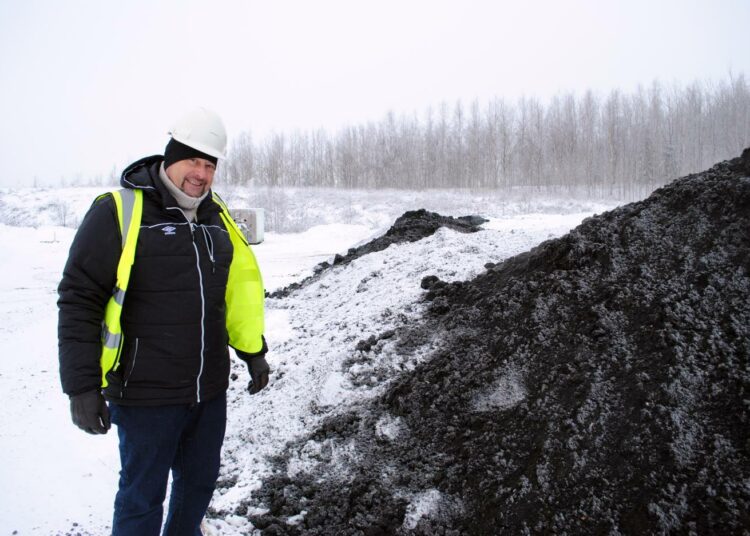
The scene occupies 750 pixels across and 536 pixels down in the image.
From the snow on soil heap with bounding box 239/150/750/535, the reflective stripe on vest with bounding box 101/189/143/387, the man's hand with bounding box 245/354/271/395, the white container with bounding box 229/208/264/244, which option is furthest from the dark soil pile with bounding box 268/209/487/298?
the white container with bounding box 229/208/264/244

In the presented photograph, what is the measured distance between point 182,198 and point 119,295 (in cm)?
47

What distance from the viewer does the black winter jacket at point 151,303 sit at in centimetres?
184

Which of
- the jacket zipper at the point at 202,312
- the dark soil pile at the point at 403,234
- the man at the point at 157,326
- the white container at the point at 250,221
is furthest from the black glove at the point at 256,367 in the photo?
the white container at the point at 250,221

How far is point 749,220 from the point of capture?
3.55 m

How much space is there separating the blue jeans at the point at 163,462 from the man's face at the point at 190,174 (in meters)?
0.89

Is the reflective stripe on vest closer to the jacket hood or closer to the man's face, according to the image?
the jacket hood

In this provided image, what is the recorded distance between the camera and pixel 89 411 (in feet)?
6.04

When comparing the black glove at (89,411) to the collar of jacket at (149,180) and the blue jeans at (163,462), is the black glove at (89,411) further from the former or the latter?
the collar of jacket at (149,180)

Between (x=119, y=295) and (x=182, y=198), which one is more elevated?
(x=182, y=198)

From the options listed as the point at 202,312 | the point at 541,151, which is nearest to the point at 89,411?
the point at 202,312

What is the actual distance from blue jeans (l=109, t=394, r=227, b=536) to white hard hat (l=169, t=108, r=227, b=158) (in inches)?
41.9

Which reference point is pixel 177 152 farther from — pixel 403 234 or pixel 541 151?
pixel 541 151

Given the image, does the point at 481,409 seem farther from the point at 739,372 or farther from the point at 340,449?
the point at 739,372

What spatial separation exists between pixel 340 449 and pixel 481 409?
0.95 m
